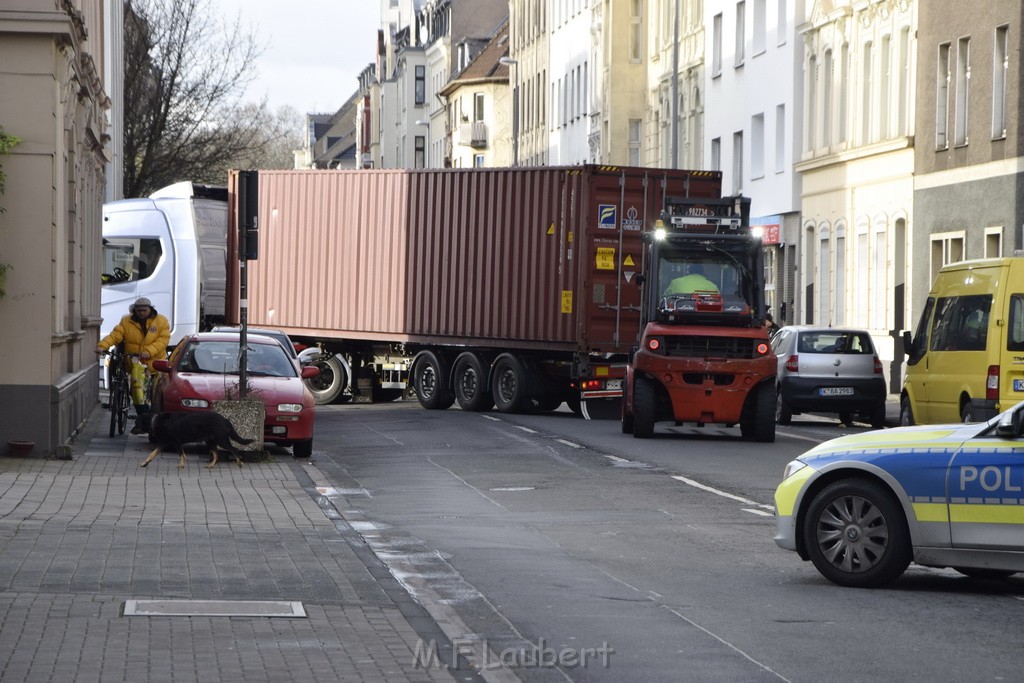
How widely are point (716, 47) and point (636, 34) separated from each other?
11341 mm

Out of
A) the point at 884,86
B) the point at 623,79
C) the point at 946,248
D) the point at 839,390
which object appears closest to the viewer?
the point at 839,390

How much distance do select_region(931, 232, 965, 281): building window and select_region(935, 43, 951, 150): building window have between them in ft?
5.83

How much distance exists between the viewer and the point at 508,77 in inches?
3807

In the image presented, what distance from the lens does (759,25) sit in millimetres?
50156

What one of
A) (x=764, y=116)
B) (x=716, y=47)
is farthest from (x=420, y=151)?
Result: (x=764, y=116)

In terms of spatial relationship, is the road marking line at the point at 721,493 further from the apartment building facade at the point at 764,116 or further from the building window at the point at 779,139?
the building window at the point at 779,139

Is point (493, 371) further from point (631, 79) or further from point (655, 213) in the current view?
point (631, 79)

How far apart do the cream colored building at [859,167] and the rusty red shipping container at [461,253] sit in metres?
9.99

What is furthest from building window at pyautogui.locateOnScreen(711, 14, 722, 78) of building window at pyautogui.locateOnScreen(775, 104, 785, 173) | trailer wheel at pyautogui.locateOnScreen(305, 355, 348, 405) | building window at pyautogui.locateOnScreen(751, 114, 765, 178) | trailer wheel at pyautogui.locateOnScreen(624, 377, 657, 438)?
trailer wheel at pyautogui.locateOnScreen(624, 377, 657, 438)

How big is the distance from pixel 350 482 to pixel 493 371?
12.7 m

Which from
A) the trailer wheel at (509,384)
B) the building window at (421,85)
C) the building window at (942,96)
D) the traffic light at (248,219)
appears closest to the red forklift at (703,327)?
the trailer wheel at (509,384)

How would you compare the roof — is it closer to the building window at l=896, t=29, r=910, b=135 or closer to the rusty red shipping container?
the building window at l=896, t=29, r=910, b=135

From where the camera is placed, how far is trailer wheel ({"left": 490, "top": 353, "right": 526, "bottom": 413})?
1176 inches

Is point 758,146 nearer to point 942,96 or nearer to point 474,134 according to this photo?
point 942,96
